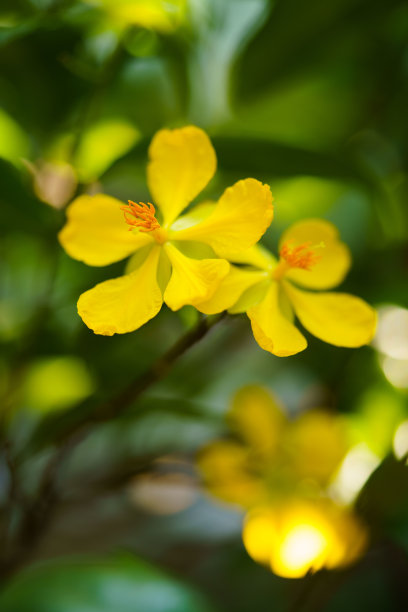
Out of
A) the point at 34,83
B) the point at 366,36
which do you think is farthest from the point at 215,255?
the point at 366,36

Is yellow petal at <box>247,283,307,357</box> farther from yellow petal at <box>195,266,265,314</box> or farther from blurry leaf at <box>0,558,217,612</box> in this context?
blurry leaf at <box>0,558,217,612</box>

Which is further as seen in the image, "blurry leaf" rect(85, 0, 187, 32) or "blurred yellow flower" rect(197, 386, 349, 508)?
"blurred yellow flower" rect(197, 386, 349, 508)

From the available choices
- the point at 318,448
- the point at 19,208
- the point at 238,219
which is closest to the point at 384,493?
the point at 318,448

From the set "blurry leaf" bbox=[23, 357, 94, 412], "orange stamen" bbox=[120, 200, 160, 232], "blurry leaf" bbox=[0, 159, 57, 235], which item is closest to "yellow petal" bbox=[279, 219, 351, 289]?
"orange stamen" bbox=[120, 200, 160, 232]

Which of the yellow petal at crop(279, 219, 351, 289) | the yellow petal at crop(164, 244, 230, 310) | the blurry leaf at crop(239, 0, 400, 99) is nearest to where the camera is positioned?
the yellow petal at crop(164, 244, 230, 310)

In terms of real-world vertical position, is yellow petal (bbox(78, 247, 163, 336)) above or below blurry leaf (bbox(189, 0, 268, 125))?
below

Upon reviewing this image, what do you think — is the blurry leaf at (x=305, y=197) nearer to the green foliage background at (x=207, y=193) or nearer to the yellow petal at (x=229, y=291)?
the green foliage background at (x=207, y=193)

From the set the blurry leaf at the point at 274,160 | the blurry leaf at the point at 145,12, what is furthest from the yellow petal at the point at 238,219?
the blurry leaf at the point at 145,12
